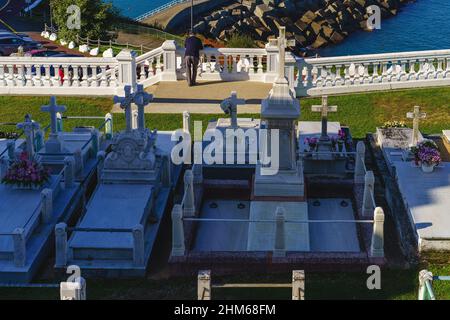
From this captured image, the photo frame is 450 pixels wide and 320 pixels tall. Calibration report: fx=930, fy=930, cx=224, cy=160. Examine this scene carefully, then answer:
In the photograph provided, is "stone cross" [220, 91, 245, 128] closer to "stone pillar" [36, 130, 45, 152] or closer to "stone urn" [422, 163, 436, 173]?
"stone pillar" [36, 130, 45, 152]

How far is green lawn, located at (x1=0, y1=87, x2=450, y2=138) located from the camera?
943 inches

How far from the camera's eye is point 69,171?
18734mm

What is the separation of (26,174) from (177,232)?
3.93 metres

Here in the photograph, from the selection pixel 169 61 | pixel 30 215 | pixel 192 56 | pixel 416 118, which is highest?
pixel 192 56

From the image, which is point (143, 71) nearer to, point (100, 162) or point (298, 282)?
point (100, 162)

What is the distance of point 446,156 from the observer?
21.0 meters

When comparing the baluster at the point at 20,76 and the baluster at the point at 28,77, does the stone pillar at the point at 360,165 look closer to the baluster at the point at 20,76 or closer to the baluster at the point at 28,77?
the baluster at the point at 28,77

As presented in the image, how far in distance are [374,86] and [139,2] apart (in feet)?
219

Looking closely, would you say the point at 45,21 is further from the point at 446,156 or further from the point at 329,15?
the point at 446,156

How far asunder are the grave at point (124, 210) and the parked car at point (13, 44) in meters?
28.7

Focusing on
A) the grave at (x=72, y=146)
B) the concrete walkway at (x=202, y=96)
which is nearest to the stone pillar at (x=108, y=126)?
the grave at (x=72, y=146)

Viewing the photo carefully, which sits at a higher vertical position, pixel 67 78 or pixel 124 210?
pixel 67 78

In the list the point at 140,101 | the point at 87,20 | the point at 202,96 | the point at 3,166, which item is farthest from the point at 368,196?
the point at 87,20
